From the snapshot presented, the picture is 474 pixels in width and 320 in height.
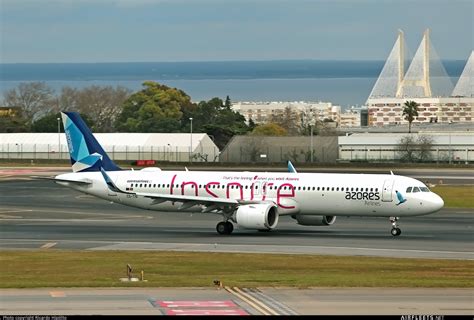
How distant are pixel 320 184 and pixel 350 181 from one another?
1.63 meters

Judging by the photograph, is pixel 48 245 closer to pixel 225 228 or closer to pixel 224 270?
pixel 225 228

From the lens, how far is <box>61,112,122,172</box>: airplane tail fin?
6631 cm

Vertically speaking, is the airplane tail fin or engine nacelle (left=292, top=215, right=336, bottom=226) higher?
the airplane tail fin

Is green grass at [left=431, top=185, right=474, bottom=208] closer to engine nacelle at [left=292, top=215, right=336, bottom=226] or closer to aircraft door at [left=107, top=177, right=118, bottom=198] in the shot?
engine nacelle at [left=292, top=215, right=336, bottom=226]

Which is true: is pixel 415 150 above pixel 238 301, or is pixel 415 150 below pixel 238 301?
above

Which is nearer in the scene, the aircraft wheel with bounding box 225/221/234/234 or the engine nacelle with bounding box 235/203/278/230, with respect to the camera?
the engine nacelle with bounding box 235/203/278/230

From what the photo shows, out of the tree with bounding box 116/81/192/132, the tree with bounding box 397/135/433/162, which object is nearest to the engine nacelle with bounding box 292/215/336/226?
the tree with bounding box 397/135/433/162

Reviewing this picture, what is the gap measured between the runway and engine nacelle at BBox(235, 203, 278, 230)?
65cm

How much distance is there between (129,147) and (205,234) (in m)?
85.0

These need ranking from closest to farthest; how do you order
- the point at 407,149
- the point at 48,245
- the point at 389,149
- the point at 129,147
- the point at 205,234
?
the point at 48,245 < the point at 205,234 < the point at 407,149 < the point at 389,149 < the point at 129,147

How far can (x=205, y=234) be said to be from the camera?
60.6 metres

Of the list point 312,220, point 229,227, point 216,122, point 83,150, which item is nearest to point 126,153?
point 216,122

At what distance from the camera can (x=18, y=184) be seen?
324 ft

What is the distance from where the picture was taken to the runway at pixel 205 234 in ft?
174
